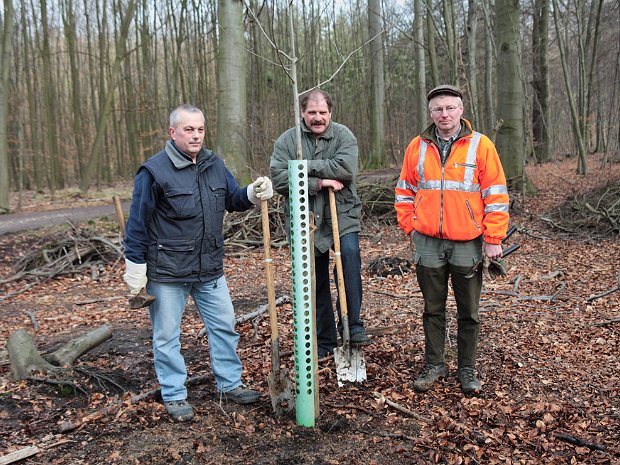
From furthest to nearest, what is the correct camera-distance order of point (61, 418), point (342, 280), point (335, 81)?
point (335, 81) → point (342, 280) → point (61, 418)


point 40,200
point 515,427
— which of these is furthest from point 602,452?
point 40,200

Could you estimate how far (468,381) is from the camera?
3930 mm

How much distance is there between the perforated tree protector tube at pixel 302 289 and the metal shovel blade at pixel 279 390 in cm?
21

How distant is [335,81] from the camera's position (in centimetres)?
2600

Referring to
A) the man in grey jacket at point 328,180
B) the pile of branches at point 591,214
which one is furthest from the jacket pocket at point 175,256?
the pile of branches at point 591,214

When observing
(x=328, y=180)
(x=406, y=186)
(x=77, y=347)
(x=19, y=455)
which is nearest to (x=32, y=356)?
(x=77, y=347)

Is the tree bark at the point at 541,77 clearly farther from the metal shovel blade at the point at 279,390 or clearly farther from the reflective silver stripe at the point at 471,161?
the metal shovel blade at the point at 279,390

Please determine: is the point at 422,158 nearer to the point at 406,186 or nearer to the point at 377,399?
the point at 406,186

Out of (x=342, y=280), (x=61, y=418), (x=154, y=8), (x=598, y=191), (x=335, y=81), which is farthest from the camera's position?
(x=335, y=81)

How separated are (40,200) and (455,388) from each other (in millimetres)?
19115

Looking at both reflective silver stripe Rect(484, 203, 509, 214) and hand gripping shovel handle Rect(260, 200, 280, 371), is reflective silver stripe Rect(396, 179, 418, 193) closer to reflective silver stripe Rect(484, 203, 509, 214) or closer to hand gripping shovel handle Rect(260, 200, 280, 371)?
reflective silver stripe Rect(484, 203, 509, 214)

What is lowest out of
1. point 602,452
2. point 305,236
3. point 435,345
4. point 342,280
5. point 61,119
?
point 602,452

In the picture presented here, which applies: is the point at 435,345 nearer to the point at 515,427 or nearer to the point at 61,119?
the point at 515,427

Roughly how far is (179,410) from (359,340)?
139 centimetres
